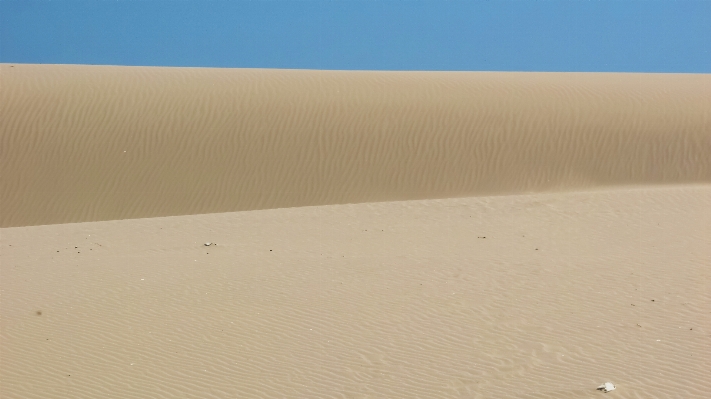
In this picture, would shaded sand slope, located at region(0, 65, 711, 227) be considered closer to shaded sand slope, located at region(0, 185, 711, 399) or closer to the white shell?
shaded sand slope, located at region(0, 185, 711, 399)

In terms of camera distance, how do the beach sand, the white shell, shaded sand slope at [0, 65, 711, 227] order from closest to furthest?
the white shell → the beach sand → shaded sand slope at [0, 65, 711, 227]

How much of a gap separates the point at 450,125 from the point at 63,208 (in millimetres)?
8900

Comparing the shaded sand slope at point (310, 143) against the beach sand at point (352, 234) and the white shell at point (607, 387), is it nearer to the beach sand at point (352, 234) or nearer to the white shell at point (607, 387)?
the beach sand at point (352, 234)

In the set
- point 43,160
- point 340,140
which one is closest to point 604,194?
point 340,140

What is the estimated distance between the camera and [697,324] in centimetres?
616

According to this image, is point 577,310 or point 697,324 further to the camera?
point 577,310

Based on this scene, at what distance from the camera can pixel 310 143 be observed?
16.9 m

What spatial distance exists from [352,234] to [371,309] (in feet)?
13.1

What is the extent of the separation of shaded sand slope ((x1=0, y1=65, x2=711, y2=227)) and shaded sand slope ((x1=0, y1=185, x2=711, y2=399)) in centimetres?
358

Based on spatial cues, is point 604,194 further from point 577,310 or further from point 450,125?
point 577,310

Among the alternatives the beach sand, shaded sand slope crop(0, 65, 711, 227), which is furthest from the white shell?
shaded sand slope crop(0, 65, 711, 227)

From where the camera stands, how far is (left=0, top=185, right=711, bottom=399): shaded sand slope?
5.38 meters

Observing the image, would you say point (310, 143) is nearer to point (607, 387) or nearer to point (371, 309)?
point (371, 309)

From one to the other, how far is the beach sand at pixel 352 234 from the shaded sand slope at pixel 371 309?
0.04 m
